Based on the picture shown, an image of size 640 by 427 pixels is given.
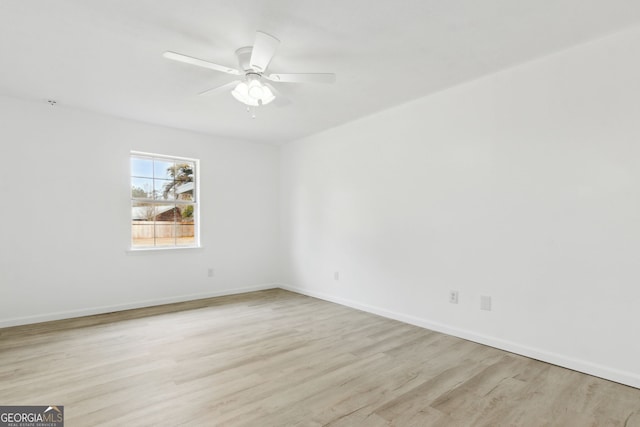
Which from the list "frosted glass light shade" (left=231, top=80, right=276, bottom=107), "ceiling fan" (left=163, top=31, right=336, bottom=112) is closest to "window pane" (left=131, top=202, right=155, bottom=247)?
"ceiling fan" (left=163, top=31, right=336, bottom=112)

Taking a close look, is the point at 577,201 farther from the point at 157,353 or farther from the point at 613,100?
the point at 157,353

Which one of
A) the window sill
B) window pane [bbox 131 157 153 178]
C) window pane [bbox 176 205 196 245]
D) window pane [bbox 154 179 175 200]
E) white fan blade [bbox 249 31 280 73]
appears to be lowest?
the window sill

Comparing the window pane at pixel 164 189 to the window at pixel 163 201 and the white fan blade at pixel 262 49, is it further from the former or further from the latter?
the white fan blade at pixel 262 49

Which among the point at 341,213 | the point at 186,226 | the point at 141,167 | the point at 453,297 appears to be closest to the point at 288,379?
the point at 453,297

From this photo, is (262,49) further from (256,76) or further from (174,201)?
(174,201)

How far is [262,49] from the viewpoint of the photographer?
224cm

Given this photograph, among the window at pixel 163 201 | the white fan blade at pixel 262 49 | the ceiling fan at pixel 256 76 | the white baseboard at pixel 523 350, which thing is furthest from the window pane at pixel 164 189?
the white baseboard at pixel 523 350

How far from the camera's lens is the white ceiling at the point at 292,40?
2.10m

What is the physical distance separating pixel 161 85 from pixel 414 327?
356 centimetres

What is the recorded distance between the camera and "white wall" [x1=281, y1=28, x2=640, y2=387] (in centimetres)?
239

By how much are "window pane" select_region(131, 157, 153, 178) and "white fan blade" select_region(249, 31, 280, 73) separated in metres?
2.84

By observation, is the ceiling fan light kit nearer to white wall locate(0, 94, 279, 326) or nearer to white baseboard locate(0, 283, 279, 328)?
white wall locate(0, 94, 279, 326)

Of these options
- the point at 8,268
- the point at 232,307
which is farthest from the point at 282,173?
the point at 8,268

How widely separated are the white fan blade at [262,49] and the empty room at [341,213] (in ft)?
0.07
